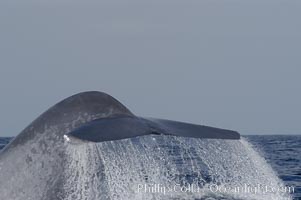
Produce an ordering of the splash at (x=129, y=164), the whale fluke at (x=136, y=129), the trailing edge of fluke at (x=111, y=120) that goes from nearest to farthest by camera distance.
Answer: the whale fluke at (x=136, y=129), the trailing edge of fluke at (x=111, y=120), the splash at (x=129, y=164)

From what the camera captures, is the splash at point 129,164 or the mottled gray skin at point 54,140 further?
the splash at point 129,164

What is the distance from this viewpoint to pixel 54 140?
18.3 ft

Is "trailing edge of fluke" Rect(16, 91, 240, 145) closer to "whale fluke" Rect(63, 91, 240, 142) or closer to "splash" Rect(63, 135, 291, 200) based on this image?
"whale fluke" Rect(63, 91, 240, 142)

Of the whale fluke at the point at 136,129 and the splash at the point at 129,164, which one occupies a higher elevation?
the whale fluke at the point at 136,129

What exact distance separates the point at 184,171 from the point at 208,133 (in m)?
11.1

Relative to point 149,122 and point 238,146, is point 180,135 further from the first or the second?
point 238,146

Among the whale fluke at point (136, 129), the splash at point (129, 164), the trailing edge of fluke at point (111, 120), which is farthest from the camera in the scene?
the splash at point (129, 164)

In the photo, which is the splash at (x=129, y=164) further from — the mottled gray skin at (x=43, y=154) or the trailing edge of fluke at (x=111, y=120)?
the trailing edge of fluke at (x=111, y=120)

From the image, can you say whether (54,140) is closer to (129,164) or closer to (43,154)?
(43,154)

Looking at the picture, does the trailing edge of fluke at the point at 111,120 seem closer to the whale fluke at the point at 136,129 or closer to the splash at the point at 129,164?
the whale fluke at the point at 136,129

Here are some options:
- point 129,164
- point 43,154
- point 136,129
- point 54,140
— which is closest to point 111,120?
point 136,129

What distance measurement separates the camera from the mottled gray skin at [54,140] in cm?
546

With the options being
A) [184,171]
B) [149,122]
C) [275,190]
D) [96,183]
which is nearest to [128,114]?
[149,122]

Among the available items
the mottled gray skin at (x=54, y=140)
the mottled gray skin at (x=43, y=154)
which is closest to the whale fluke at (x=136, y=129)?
the mottled gray skin at (x=54, y=140)
